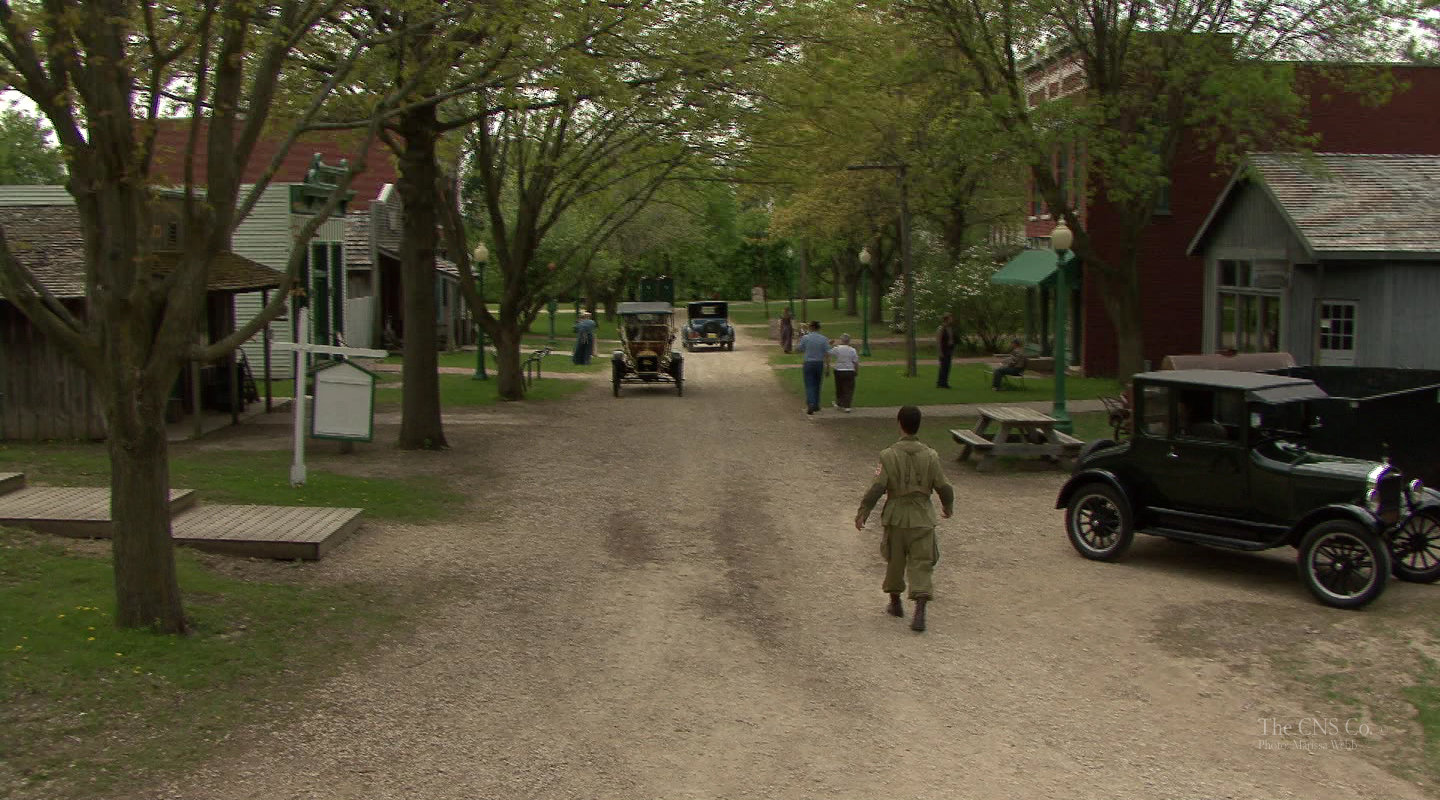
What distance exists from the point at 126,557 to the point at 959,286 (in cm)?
3407

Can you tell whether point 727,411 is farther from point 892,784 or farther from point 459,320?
point 459,320

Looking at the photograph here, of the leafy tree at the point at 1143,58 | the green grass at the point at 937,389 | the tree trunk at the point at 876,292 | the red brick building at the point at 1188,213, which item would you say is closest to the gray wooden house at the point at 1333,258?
the leafy tree at the point at 1143,58

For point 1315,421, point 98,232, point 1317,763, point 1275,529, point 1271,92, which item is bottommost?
point 1317,763

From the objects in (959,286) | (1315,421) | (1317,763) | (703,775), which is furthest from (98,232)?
(959,286)

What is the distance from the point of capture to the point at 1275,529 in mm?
11062

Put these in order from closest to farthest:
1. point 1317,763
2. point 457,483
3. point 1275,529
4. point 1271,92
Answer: point 1317,763
point 1275,529
point 457,483
point 1271,92

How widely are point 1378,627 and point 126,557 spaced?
8.86 meters

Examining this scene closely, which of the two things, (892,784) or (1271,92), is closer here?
(892,784)

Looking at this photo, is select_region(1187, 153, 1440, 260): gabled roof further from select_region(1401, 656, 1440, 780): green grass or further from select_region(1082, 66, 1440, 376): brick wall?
select_region(1401, 656, 1440, 780): green grass

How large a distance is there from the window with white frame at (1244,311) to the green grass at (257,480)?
50.3 feet

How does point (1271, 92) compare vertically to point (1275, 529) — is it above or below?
above

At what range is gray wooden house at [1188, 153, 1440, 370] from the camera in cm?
2042

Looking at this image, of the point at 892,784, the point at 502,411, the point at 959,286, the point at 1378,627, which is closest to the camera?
the point at 892,784

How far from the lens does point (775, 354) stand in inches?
1838
